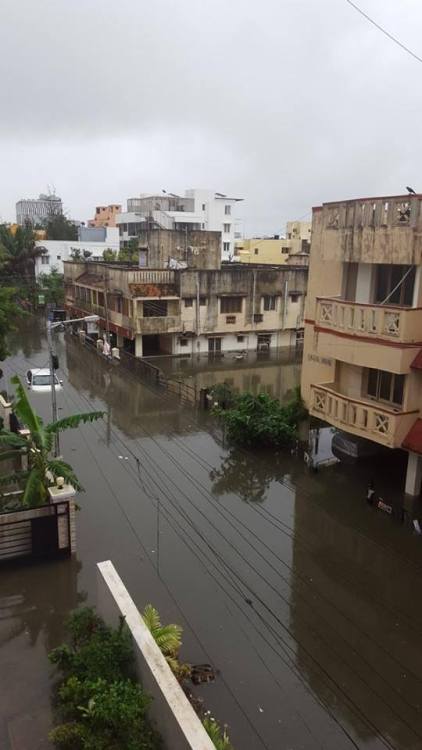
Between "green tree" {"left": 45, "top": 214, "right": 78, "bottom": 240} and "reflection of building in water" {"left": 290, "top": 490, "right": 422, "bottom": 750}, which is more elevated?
"green tree" {"left": 45, "top": 214, "right": 78, "bottom": 240}

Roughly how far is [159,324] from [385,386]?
2101 centimetres

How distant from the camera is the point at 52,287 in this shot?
5616 centimetres

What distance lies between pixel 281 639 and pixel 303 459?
31.3ft

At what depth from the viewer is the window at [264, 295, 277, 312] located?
3934cm

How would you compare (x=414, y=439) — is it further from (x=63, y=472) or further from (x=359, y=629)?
(x=63, y=472)

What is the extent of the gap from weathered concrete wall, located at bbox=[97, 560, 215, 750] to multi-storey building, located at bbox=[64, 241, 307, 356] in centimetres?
2682

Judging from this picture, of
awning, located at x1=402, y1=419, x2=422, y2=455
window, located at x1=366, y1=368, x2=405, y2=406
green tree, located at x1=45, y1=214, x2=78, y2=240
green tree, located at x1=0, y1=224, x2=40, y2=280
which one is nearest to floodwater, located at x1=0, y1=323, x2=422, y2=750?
awning, located at x1=402, y1=419, x2=422, y2=455

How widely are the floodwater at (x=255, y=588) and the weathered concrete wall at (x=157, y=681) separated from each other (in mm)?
1713

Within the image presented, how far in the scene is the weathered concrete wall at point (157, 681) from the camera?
631 cm

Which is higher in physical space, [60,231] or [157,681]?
[60,231]

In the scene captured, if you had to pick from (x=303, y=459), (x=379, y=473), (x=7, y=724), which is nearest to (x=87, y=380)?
(x=303, y=459)

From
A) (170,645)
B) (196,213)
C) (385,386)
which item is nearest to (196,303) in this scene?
(385,386)

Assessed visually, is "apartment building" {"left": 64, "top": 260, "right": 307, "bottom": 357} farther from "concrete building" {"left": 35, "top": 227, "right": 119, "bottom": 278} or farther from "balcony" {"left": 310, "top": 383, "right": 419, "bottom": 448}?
"concrete building" {"left": 35, "top": 227, "right": 119, "bottom": 278}

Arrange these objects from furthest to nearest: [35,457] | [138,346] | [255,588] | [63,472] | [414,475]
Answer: [138,346]
[414,475]
[35,457]
[63,472]
[255,588]
